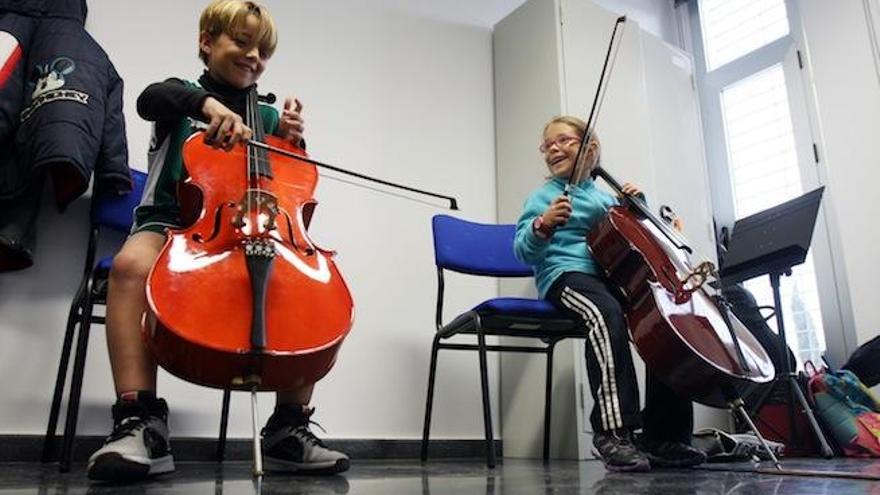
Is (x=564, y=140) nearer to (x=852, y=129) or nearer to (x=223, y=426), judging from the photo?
(x=223, y=426)

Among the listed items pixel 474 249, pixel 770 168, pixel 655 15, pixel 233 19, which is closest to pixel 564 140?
pixel 474 249

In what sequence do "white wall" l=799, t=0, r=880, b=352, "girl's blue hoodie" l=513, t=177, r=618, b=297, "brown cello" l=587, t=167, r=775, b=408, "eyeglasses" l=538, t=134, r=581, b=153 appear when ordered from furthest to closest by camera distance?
"white wall" l=799, t=0, r=880, b=352 → "eyeglasses" l=538, t=134, r=581, b=153 → "girl's blue hoodie" l=513, t=177, r=618, b=297 → "brown cello" l=587, t=167, r=775, b=408

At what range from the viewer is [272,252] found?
3.53 ft

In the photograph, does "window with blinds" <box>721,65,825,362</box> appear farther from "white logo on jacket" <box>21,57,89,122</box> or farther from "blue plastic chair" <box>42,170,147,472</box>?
"white logo on jacket" <box>21,57,89,122</box>

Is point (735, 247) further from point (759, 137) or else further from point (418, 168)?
point (418, 168)

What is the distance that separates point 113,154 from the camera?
1.77 m

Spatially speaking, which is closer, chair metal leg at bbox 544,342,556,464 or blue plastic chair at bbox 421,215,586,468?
blue plastic chair at bbox 421,215,586,468

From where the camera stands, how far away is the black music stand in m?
2.19

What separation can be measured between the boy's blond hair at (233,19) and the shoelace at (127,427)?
77 centimetres

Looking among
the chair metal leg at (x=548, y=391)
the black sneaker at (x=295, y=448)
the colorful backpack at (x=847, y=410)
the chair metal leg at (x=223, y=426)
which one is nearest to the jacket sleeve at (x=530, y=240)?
the chair metal leg at (x=548, y=391)

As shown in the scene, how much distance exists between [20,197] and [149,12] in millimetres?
769

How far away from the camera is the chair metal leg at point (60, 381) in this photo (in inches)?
65.1

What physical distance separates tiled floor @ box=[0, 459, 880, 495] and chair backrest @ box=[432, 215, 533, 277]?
889 mm

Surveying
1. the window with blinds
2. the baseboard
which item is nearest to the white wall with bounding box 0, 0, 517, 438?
the baseboard
